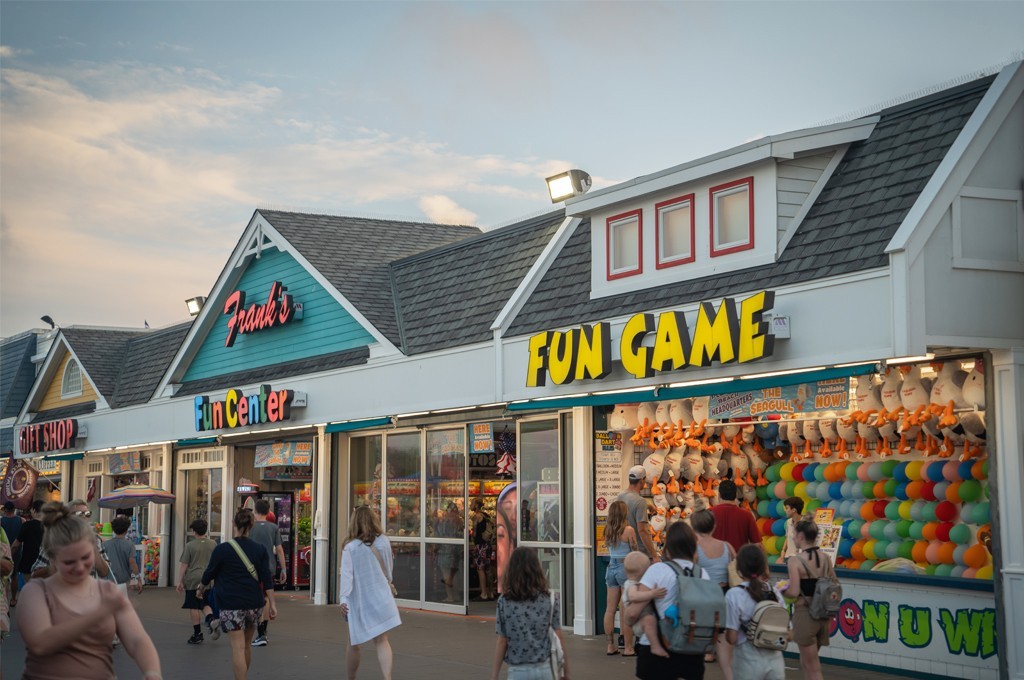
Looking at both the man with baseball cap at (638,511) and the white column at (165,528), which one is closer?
the man with baseball cap at (638,511)

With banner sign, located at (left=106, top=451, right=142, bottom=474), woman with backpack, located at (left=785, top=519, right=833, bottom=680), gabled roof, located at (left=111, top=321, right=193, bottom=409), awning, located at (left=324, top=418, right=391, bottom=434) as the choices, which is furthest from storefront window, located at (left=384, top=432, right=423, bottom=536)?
banner sign, located at (left=106, top=451, right=142, bottom=474)

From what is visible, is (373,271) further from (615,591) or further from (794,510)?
(794,510)

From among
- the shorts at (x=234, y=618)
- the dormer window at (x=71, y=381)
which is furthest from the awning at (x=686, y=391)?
the dormer window at (x=71, y=381)

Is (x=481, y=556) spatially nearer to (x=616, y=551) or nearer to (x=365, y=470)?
(x=365, y=470)

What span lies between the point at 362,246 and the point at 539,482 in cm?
788

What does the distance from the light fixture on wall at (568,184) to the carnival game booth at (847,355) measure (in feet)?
4.97

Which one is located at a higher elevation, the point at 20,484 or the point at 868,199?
the point at 868,199

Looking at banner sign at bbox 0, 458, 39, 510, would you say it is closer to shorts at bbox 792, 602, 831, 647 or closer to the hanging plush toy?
the hanging plush toy

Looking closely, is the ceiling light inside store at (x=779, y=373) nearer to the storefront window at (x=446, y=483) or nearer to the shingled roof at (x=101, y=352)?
the storefront window at (x=446, y=483)

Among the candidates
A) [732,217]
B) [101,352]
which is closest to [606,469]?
[732,217]

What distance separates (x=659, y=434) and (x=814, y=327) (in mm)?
3757

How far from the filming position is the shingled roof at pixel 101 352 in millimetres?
30656

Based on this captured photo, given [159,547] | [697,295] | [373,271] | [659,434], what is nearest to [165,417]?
[159,547]

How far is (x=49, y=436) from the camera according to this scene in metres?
31.7
